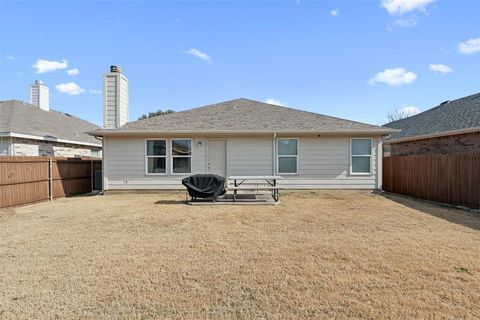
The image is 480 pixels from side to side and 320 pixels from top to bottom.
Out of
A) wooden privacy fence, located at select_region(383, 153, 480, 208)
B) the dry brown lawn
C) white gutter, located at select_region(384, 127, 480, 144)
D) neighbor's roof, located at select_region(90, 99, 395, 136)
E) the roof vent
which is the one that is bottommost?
the dry brown lawn

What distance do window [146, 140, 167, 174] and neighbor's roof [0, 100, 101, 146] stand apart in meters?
4.66

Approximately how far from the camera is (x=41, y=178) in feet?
36.8

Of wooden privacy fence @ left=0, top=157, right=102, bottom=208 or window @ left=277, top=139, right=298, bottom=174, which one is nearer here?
wooden privacy fence @ left=0, top=157, right=102, bottom=208

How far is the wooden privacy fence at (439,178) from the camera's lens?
9.38 meters

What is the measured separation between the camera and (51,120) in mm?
18266

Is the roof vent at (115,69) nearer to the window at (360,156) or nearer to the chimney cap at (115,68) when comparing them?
the chimney cap at (115,68)

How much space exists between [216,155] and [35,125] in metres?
9.91

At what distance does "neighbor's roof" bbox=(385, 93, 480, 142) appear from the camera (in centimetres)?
1345

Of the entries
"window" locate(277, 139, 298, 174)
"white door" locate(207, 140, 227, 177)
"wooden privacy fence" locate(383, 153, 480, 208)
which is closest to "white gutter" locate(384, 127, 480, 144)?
"wooden privacy fence" locate(383, 153, 480, 208)

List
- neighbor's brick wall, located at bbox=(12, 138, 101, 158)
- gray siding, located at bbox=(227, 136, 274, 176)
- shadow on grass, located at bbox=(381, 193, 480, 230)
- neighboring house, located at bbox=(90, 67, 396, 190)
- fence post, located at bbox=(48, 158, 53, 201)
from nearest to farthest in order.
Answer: shadow on grass, located at bbox=(381, 193, 480, 230)
fence post, located at bbox=(48, 158, 53, 201)
neighboring house, located at bbox=(90, 67, 396, 190)
gray siding, located at bbox=(227, 136, 274, 176)
neighbor's brick wall, located at bbox=(12, 138, 101, 158)

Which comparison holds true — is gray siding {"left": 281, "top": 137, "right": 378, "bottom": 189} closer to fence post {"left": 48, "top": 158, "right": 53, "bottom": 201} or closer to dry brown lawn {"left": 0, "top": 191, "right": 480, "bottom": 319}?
dry brown lawn {"left": 0, "top": 191, "right": 480, "bottom": 319}

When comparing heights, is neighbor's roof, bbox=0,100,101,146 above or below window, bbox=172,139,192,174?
above

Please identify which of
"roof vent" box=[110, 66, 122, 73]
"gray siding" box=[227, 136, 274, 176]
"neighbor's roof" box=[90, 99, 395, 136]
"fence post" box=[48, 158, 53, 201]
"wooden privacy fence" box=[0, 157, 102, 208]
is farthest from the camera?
"roof vent" box=[110, 66, 122, 73]

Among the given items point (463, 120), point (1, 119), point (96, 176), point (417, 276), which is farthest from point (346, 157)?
point (1, 119)
